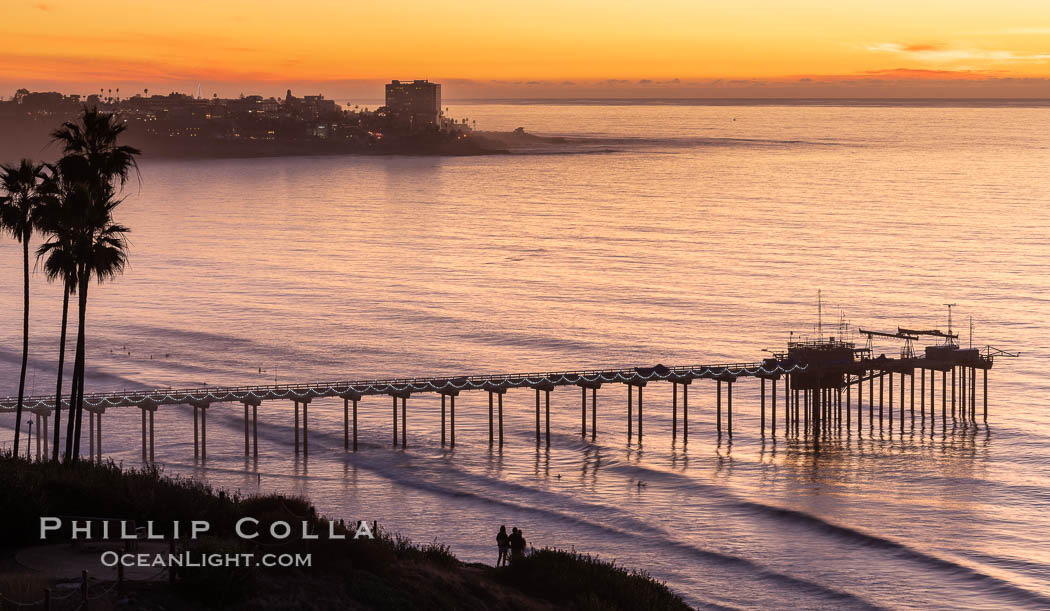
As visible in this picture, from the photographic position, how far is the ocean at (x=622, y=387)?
52.0 metres

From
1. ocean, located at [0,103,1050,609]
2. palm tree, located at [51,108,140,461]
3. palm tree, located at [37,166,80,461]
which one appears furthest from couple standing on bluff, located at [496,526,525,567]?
palm tree, located at [37,166,80,461]

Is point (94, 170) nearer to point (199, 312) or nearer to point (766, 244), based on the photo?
point (199, 312)

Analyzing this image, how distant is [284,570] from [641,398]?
4415cm

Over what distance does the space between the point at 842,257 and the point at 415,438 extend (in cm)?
8510

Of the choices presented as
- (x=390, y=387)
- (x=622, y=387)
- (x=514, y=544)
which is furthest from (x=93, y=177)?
(x=622, y=387)

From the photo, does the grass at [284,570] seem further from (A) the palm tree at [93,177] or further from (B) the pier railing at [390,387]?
(B) the pier railing at [390,387]

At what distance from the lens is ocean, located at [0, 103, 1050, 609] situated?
171 ft

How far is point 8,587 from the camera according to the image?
23.9m

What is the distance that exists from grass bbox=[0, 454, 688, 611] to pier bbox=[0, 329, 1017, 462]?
31771 mm

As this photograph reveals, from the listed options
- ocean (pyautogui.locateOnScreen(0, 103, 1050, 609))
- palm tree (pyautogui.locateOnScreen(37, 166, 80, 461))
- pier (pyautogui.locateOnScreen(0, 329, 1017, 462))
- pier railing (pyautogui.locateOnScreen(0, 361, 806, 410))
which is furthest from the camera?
pier (pyautogui.locateOnScreen(0, 329, 1017, 462))

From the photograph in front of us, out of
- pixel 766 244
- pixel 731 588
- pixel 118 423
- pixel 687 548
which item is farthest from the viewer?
pixel 766 244

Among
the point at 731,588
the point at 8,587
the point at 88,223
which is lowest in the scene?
the point at 731,588

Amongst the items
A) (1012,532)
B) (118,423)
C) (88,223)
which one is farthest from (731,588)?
(118,423)

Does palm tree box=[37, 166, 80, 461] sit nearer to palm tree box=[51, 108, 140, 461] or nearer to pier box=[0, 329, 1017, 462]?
palm tree box=[51, 108, 140, 461]
